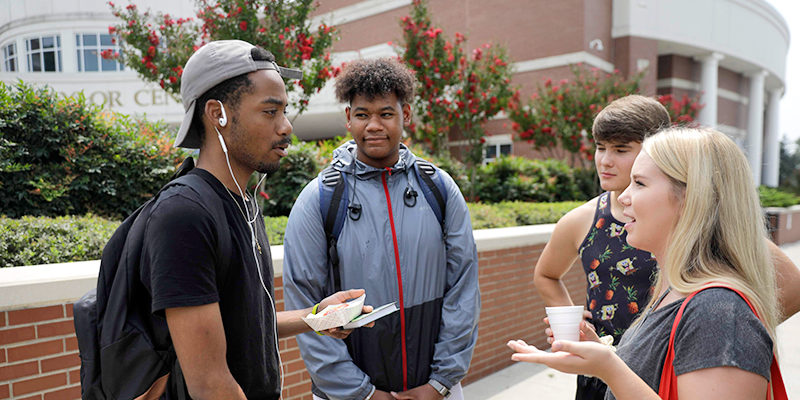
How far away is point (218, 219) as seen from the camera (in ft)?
→ 4.87

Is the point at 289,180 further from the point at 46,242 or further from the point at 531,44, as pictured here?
the point at 531,44

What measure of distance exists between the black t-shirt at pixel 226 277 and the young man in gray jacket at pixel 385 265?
721mm

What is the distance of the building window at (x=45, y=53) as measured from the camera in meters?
25.2

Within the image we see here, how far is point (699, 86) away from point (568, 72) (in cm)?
1008

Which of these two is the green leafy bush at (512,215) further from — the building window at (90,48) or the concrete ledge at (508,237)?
the building window at (90,48)

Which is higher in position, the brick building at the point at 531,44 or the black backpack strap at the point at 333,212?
the brick building at the point at 531,44

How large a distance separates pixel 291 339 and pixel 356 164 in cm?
175

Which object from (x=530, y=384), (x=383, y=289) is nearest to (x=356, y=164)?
(x=383, y=289)

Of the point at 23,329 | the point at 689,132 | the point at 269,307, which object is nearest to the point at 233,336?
the point at 269,307

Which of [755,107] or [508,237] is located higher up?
[755,107]

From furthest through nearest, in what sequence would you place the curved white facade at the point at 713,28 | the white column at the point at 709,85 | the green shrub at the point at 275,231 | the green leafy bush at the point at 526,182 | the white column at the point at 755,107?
1. the white column at the point at 755,107
2. the white column at the point at 709,85
3. the curved white facade at the point at 713,28
4. the green leafy bush at the point at 526,182
5. the green shrub at the point at 275,231

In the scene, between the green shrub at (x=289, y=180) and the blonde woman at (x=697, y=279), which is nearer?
the blonde woman at (x=697, y=279)

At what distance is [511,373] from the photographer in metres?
5.49

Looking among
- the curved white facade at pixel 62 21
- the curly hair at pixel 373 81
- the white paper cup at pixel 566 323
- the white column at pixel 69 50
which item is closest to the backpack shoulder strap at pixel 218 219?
the white paper cup at pixel 566 323
